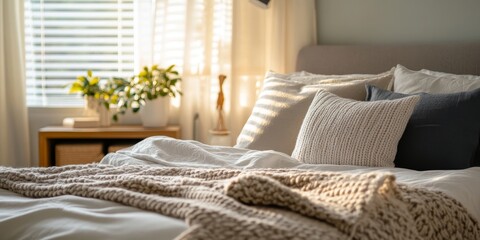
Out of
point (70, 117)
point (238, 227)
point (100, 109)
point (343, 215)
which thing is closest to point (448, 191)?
point (343, 215)

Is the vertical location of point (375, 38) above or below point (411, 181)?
above

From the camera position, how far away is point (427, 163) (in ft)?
9.37

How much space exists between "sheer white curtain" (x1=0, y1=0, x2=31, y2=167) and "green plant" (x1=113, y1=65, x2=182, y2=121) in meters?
0.61

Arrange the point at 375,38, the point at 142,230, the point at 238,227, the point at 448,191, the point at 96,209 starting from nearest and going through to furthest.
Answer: the point at 238,227, the point at 142,230, the point at 96,209, the point at 448,191, the point at 375,38

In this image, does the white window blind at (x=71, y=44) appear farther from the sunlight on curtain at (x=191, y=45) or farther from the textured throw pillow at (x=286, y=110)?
the textured throw pillow at (x=286, y=110)

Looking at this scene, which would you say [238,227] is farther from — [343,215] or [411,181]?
[411,181]

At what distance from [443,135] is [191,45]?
198 centimetres

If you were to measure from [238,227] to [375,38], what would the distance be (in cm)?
277

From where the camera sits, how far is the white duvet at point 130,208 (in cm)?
181

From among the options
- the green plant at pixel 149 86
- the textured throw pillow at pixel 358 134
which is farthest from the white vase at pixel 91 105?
the textured throw pillow at pixel 358 134

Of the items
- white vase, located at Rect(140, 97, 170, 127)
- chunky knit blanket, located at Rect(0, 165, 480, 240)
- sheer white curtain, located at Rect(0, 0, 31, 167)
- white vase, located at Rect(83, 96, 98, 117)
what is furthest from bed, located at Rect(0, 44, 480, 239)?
sheer white curtain, located at Rect(0, 0, 31, 167)

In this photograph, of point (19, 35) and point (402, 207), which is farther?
point (19, 35)

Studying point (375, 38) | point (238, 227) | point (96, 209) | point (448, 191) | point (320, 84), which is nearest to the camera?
point (238, 227)

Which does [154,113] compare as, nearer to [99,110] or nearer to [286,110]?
[99,110]
